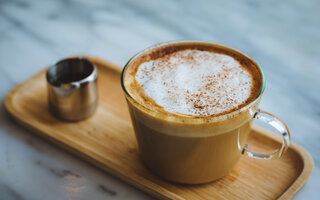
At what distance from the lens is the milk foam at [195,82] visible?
36.1 inches

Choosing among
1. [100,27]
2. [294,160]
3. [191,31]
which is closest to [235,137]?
[294,160]

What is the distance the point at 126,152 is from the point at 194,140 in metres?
0.29

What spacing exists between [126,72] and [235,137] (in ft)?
1.11

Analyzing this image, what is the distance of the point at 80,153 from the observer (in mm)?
1069

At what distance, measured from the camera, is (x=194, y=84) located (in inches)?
38.6

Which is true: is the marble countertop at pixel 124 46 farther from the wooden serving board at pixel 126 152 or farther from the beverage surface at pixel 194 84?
the beverage surface at pixel 194 84

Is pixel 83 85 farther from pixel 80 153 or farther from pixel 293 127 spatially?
pixel 293 127

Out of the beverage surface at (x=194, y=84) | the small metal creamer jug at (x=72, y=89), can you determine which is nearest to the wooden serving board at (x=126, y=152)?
the small metal creamer jug at (x=72, y=89)

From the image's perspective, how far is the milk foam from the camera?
0.92 metres

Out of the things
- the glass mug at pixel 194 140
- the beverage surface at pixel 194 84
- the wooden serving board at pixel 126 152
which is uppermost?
the beverage surface at pixel 194 84

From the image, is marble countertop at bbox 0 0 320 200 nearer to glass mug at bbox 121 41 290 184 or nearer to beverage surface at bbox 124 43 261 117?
glass mug at bbox 121 41 290 184

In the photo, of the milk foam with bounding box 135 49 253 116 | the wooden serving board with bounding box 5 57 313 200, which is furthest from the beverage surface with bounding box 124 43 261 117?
the wooden serving board with bounding box 5 57 313 200

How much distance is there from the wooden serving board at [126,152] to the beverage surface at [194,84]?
0.72 feet

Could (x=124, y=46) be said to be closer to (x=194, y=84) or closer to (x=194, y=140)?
(x=194, y=84)
